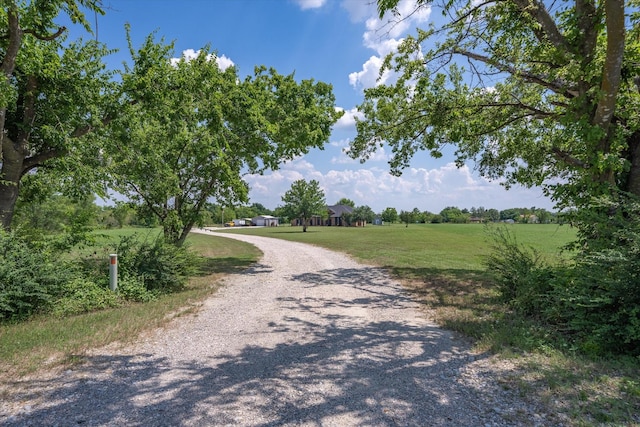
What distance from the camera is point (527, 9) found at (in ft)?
21.7

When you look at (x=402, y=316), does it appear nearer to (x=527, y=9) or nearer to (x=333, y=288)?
(x=333, y=288)

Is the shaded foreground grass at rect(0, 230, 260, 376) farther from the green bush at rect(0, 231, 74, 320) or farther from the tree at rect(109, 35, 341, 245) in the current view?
the tree at rect(109, 35, 341, 245)

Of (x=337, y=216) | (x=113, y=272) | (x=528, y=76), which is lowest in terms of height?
(x=113, y=272)

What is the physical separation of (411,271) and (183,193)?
9399 mm

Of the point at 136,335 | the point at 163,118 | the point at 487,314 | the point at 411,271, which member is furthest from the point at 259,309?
the point at 163,118

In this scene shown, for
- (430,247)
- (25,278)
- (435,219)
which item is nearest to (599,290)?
(25,278)

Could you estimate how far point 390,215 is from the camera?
415ft

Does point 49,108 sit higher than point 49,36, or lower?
lower

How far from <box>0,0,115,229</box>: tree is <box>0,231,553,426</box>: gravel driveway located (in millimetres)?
5964

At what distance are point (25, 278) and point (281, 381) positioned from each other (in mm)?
5761

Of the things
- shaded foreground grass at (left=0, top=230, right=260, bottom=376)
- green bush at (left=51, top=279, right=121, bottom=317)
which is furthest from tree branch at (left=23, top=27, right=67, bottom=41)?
shaded foreground grass at (left=0, top=230, right=260, bottom=376)

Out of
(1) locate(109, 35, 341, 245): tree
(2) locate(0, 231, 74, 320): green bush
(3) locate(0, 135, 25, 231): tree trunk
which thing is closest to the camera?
(2) locate(0, 231, 74, 320): green bush

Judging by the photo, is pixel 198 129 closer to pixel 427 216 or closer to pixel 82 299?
pixel 82 299

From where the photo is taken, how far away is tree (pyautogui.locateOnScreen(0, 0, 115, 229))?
7570 mm
